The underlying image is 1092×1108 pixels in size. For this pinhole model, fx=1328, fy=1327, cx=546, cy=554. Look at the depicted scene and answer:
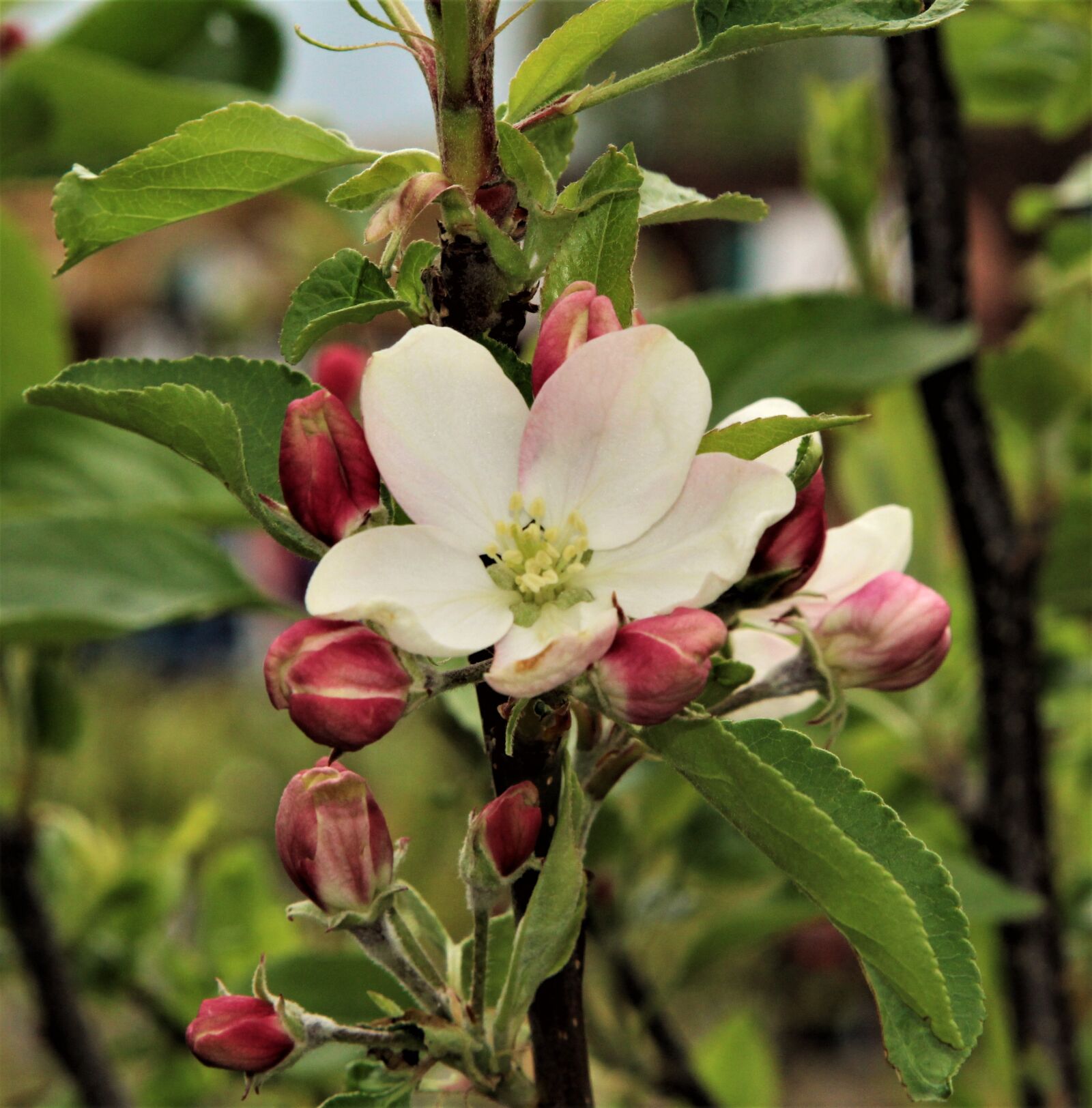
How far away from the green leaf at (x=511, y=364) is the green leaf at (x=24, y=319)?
0.75 meters

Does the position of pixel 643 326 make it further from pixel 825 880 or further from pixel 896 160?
pixel 896 160

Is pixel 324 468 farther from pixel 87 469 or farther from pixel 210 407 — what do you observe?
pixel 87 469

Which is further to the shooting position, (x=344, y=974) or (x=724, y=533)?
(x=344, y=974)

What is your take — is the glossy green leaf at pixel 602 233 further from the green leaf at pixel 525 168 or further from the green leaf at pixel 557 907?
the green leaf at pixel 557 907

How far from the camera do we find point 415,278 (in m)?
0.39

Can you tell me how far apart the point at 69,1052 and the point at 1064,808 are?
37.3 inches

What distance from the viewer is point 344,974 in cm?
77

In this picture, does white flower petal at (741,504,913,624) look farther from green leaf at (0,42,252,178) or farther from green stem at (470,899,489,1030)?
green leaf at (0,42,252,178)

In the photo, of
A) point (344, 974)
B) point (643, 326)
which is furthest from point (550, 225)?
point (344, 974)

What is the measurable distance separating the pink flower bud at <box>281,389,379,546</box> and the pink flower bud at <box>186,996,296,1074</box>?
0.15 meters

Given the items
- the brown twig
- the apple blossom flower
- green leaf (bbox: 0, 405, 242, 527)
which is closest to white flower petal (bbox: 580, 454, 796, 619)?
the apple blossom flower

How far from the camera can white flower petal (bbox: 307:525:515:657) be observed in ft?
1.15

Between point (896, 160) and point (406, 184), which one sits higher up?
point (406, 184)

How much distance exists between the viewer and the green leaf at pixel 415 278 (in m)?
Answer: 0.39
